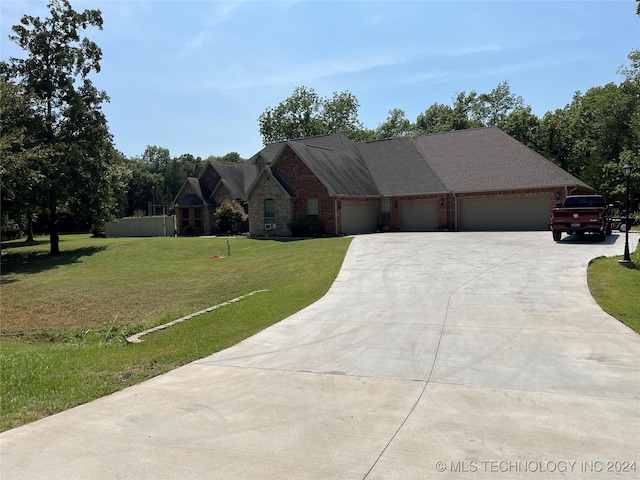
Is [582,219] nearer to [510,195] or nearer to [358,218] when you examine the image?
[510,195]

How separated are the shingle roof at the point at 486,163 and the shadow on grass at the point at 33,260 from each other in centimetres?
2480

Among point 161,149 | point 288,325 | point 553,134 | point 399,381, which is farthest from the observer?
point 161,149

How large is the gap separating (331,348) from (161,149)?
107 m

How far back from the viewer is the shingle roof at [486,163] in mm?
29938

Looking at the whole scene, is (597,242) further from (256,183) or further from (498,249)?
(256,183)

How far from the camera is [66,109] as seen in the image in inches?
1176

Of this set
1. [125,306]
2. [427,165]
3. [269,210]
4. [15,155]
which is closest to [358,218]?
[269,210]

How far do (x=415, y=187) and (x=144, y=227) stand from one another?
28028mm

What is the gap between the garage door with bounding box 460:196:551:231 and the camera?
97.5 ft

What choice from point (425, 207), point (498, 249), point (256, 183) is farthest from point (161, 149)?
point (498, 249)

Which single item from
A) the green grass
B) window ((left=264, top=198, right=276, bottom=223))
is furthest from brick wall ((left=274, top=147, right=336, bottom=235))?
the green grass

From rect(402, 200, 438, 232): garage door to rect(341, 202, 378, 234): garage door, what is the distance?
2.37m

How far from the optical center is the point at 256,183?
114 ft

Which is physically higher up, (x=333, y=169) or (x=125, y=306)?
(x=333, y=169)
